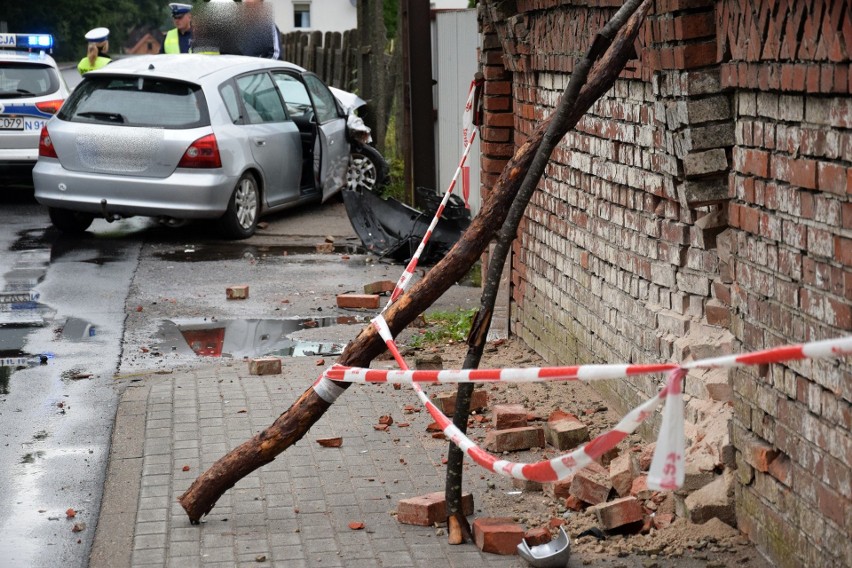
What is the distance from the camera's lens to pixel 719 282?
206 inches

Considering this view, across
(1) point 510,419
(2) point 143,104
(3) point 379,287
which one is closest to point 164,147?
(2) point 143,104

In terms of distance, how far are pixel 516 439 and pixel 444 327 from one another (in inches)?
123

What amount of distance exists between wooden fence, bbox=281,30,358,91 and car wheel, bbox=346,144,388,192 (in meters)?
6.08

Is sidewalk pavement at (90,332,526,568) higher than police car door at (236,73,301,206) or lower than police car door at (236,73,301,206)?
lower

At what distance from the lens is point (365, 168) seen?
15789 millimetres

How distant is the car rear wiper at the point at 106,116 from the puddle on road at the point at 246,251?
147 centimetres

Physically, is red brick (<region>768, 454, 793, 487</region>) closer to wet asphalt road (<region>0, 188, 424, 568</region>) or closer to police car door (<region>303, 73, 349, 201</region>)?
wet asphalt road (<region>0, 188, 424, 568</region>)

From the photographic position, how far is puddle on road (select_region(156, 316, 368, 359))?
871cm

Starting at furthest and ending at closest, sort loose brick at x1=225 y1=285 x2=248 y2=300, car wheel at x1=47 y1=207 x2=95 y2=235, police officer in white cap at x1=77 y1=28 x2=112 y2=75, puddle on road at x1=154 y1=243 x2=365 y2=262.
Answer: police officer in white cap at x1=77 y1=28 x2=112 y2=75 → car wheel at x1=47 y1=207 x2=95 y2=235 → puddle on road at x1=154 y1=243 x2=365 y2=262 → loose brick at x1=225 y1=285 x2=248 y2=300

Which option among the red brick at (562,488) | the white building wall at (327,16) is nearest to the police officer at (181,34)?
the red brick at (562,488)

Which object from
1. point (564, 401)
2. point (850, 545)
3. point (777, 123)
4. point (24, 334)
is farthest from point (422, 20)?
point (850, 545)

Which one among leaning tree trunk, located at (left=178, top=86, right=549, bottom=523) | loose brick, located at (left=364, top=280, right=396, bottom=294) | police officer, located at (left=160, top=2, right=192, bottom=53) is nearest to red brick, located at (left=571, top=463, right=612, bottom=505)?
leaning tree trunk, located at (left=178, top=86, right=549, bottom=523)

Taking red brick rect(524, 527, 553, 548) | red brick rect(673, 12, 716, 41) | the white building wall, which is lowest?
red brick rect(524, 527, 553, 548)

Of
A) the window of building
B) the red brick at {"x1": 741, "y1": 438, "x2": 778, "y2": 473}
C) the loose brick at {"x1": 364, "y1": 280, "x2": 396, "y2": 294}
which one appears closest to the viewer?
the red brick at {"x1": 741, "y1": 438, "x2": 778, "y2": 473}
